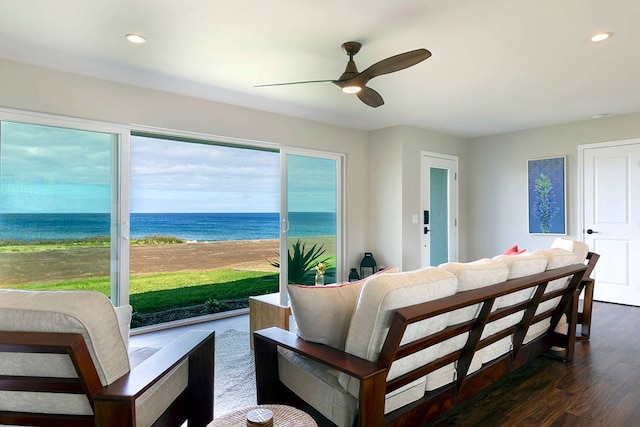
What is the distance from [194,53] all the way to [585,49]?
3.02 m

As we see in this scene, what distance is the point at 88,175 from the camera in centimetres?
346

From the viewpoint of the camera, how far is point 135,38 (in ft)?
8.78

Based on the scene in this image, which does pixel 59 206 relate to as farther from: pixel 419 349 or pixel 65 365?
pixel 419 349

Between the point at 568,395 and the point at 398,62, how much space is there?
241 cm

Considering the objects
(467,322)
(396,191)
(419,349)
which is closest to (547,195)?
(396,191)

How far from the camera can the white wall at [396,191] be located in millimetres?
5359

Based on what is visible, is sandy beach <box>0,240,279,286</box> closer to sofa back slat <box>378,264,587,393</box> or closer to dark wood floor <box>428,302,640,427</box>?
sofa back slat <box>378,264,587,393</box>

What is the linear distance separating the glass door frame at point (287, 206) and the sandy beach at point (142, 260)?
1984mm

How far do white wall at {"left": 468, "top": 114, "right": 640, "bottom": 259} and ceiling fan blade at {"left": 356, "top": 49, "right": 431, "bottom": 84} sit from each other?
4.04 meters

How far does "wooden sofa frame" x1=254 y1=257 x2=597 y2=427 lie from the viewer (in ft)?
4.51

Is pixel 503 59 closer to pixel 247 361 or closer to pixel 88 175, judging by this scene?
pixel 247 361

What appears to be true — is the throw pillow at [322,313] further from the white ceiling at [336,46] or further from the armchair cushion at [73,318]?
the white ceiling at [336,46]

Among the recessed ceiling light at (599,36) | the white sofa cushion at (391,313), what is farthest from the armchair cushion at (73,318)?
the recessed ceiling light at (599,36)

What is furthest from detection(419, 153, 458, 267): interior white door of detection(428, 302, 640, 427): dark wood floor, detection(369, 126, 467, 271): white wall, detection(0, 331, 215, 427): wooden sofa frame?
detection(0, 331, 215, 427): wooden sofa frame
